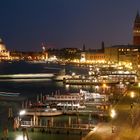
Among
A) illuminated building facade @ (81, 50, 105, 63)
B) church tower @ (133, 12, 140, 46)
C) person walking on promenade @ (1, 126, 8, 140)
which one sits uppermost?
church tower @ (133, 12, 140, 46)

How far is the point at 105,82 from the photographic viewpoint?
59.7 m

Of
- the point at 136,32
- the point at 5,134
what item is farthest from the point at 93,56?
the point at 5,134

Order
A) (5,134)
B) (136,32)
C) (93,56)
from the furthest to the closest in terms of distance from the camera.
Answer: (93,56) < (136,32) < (5,134)

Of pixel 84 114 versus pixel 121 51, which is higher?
pixel 121 51

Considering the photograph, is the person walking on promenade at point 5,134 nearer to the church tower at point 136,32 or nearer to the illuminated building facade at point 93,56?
the church tower at point 136,32

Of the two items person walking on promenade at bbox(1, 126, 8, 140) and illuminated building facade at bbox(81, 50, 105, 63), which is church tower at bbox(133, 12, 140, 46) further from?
person walking on promenade at bbox(1, 126, 8, 140)

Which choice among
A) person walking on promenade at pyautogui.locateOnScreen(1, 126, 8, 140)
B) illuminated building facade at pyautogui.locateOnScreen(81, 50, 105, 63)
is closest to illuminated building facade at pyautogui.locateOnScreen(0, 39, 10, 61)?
illuminated building facade at pyautogui.locateOnScreen(81, 50, 105, 63)

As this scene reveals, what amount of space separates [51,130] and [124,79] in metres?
36.5

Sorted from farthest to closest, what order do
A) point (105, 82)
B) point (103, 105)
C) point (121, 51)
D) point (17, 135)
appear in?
point (121, 51)
point (105, 82)
point (103, 105)
point (17, 135)

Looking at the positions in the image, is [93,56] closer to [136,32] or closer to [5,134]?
[136,32]

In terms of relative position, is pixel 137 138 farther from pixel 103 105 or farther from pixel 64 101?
pixel 64 101

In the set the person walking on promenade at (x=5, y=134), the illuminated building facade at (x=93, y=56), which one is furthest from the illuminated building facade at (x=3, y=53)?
the person walking on promenade at (x=5, y=134)

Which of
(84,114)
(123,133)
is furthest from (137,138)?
(84,114)

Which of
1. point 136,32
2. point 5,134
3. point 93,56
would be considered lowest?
point 5,134
